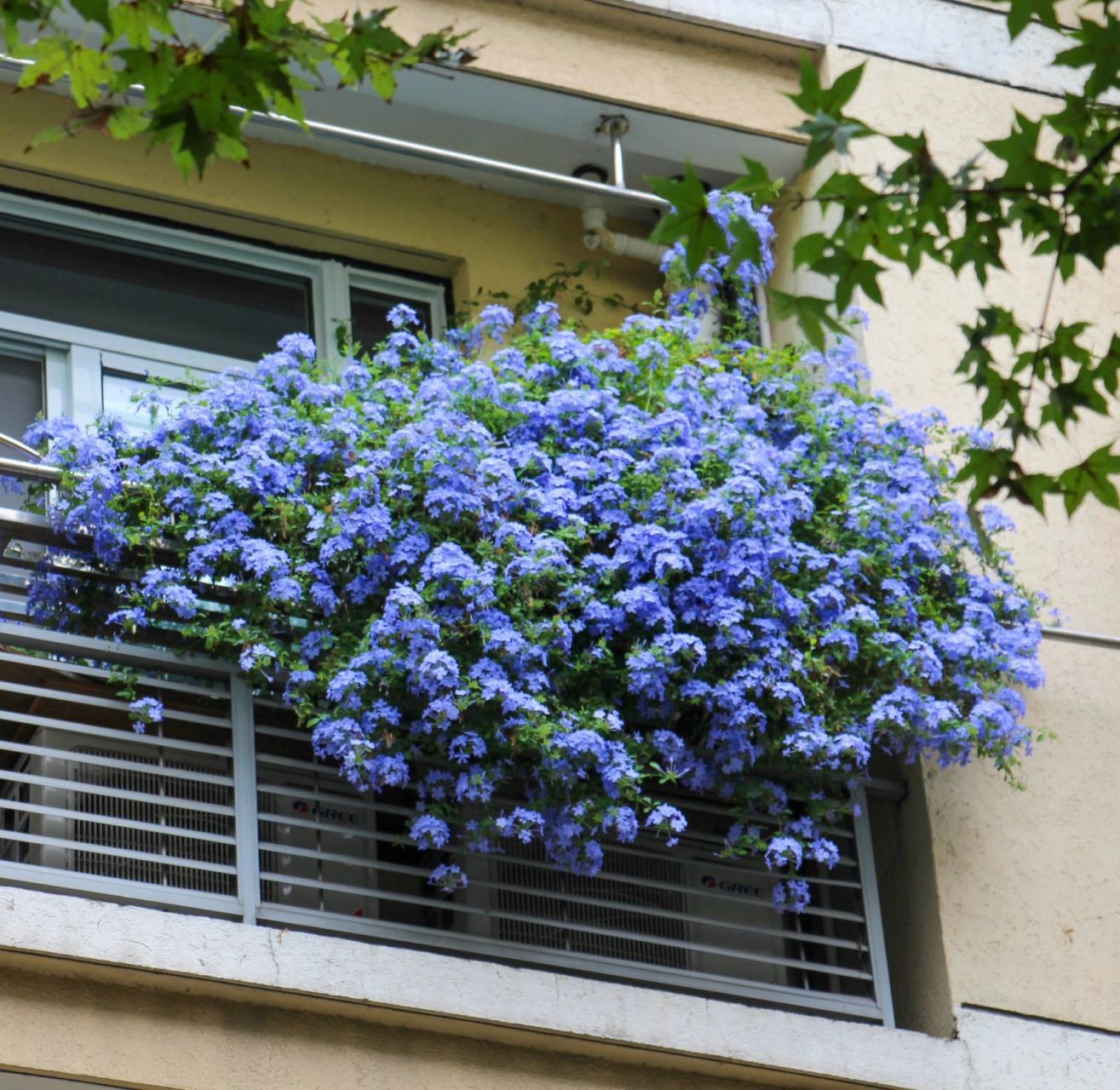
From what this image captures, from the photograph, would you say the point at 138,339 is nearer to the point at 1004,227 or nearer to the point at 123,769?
the point at 123,769

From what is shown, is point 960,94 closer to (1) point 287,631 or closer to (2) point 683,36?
(2) point 683,36

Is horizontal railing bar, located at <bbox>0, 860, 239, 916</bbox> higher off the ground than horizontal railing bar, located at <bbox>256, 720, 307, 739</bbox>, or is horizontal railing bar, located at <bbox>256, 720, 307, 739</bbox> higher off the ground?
horizontal railing bar, located at <bbox>256, 720, 307, 739</bbox>

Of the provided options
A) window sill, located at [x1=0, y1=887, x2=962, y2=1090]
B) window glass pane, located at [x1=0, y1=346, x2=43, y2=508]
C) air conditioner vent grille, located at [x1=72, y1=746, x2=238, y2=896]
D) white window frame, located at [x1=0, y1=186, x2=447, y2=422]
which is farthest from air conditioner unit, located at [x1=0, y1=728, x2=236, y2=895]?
white window frame, located at [x1=0, y1=186, x2=447, y2=422]

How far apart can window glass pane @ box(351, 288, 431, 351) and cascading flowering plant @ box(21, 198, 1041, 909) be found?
4.69 ft

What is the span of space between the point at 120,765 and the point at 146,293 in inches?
103

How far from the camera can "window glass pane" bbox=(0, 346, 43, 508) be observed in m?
8.56

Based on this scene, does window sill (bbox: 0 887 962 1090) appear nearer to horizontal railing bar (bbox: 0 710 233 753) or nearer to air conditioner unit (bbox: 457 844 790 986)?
air conditioner unit (bbox: 457 844 790 986)

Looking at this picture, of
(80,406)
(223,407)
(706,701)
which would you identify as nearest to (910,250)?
(706,701)

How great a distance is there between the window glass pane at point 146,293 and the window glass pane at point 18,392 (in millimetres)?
188

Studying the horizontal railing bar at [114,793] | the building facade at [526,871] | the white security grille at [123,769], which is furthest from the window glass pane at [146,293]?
the horizontal railing bar at [114,793]

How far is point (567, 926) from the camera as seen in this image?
723 centimetres

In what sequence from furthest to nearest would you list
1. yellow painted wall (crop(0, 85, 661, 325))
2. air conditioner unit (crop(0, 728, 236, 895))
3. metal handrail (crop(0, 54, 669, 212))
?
yellow painted wall (crop(0, 85, 661, 325))
metal handrail (crop(0, 54, 669, 212))
air conditioner unit (crop(0, 728, 236, 895))

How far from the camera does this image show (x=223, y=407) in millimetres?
7480

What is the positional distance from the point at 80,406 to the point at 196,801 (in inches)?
79.3
